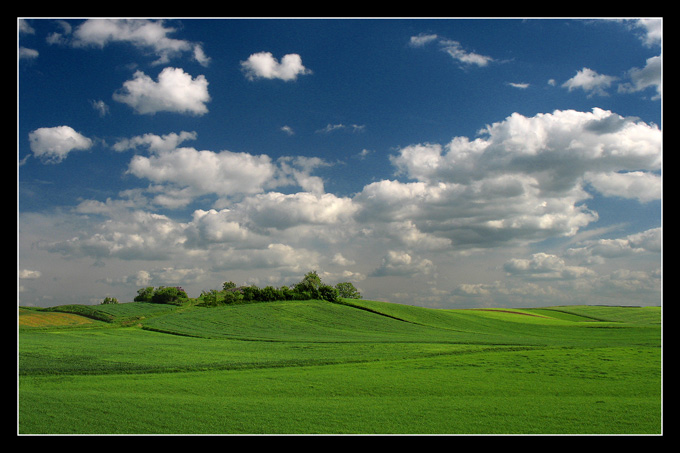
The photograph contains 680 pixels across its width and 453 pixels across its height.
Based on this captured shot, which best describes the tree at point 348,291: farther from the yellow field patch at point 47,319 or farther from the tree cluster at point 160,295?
the yellow field patch at point 47,319

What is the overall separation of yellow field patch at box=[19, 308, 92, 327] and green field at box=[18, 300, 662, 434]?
1.23 metres

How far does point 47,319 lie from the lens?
3966 centimetres

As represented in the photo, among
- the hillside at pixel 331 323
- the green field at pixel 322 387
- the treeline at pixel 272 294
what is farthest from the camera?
the treeline at pixel 272 294

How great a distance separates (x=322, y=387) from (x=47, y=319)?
36.3 m

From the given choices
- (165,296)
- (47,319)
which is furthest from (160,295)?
(47,319)

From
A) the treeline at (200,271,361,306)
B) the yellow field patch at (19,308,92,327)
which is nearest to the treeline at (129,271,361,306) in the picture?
the treeline at (200,271,361,306)

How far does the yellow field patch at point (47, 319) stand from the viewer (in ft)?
123

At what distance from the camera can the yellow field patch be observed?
A: 37531 millimetres

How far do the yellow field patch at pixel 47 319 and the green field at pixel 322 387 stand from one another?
48.4 inches

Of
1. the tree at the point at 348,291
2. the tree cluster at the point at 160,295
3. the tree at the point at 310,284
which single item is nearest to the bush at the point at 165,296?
the tree cluster at the point at 160,295

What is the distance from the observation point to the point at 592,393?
1573 cm
